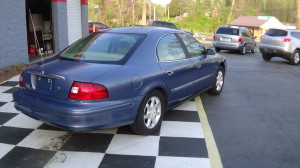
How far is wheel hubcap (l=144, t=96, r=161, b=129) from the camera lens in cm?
455

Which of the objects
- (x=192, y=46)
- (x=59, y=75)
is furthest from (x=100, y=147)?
(x=192, y=46)

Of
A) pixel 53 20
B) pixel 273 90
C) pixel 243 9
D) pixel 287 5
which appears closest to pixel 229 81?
pixel 273 90

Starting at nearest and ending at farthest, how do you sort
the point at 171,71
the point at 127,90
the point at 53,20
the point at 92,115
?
the point at 92,115 < the point at 127,90 < the point at 171,71 < the point at 53,20

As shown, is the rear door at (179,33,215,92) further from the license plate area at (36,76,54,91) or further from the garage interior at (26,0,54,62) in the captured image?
the garage interior at (26,0,54,62)

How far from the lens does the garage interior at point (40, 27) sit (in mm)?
13027

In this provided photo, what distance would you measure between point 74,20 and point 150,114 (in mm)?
11179

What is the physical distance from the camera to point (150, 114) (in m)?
4.62


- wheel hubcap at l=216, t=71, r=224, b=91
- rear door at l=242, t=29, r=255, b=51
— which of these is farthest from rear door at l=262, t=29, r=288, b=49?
wheel hubcap at l=216, t=71, r=224, b=91

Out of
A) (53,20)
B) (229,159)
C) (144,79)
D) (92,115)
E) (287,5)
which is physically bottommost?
(229,159)

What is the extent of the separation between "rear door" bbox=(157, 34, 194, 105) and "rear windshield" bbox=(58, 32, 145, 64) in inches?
17.1

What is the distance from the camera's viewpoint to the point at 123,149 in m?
4.17

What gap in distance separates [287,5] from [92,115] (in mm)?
107519

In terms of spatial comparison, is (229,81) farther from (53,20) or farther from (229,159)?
(53,20)

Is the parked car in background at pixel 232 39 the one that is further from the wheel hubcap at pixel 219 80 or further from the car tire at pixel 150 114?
the car tire at pixel 150 114
